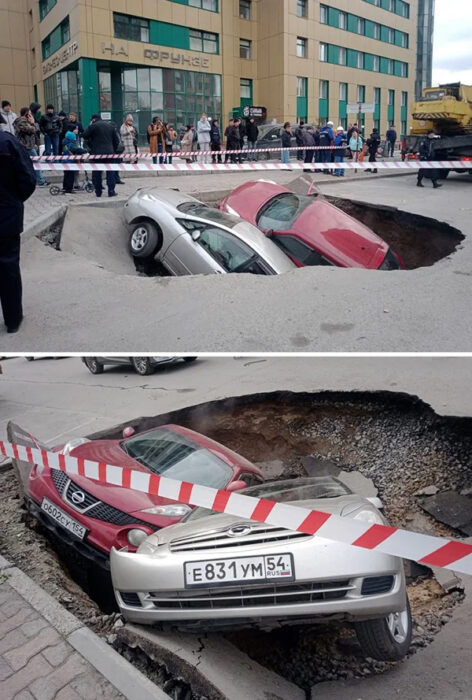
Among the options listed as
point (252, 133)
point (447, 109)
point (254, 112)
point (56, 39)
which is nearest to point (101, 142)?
point (56, 39)

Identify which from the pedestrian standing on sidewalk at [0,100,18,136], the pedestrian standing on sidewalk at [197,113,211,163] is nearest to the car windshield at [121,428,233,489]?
the pedestrian standing on sidewalk at [0,100,18,136]

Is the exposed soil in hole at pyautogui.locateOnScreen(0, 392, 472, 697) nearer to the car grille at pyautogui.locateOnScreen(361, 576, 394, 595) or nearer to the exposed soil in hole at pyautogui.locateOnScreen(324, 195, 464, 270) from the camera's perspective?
the car grille at pyautogui.locateOnScreen(361, 576, 394, 595)

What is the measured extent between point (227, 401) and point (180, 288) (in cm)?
157

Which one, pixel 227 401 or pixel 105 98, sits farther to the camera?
pixel 105 98

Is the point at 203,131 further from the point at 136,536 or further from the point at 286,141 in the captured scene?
the point at 136,536

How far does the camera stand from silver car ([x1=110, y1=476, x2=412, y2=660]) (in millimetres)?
2484

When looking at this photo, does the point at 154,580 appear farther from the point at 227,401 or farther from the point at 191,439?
the point at 227,401

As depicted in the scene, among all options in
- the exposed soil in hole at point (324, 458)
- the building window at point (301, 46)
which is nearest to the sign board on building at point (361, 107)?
the building window at point (301, 46)

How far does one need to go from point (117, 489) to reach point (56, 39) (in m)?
4.74

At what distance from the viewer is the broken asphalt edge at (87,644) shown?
242 cm

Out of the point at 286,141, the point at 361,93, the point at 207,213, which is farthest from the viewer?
the point at 361,93

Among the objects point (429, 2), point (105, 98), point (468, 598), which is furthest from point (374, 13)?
point (468, 598)

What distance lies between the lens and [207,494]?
2.98 meters

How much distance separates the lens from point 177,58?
8.98 m
